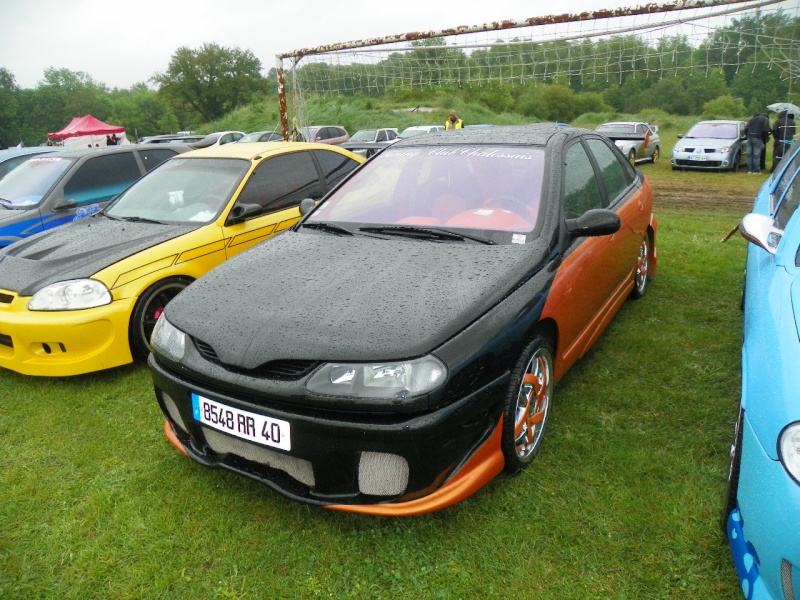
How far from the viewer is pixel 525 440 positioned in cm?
264

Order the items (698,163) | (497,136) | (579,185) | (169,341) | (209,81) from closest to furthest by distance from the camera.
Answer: (169,341) → (579,185) → (497,136) → (698,163) → (209,81)

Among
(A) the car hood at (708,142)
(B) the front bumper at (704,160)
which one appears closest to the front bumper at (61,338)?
(B) the front bumper at (704,160)

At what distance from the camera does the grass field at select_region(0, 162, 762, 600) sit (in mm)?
2102

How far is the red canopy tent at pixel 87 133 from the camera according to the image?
1159 inches

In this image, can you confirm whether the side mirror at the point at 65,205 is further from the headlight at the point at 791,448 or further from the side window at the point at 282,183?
the headlight at the point at 791,448

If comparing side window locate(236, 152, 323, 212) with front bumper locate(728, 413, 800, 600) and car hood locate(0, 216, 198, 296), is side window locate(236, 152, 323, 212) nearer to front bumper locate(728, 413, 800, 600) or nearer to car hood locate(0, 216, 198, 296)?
car hood locate(0, 216, 198, 296)

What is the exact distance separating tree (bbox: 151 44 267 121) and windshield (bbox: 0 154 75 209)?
5304 centimetres

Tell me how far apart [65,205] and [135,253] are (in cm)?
233

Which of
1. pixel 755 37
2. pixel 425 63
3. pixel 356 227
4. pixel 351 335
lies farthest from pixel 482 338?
pixel 425 63

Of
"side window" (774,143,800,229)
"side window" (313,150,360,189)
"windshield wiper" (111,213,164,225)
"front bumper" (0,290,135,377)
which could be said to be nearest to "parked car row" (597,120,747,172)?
"side window" (313,150,360,189)

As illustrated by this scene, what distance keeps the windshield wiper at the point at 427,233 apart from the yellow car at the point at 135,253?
0.76 metres

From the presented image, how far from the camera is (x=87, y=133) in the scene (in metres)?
29.7

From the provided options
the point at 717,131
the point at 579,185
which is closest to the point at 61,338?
the point at 579,185

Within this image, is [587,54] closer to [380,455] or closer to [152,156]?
[152,156]
